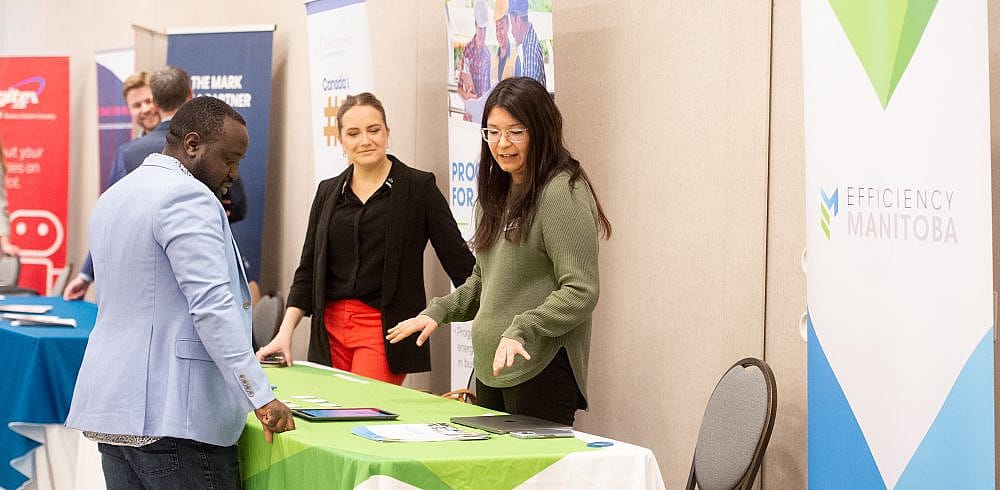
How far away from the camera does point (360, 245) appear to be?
398 cm

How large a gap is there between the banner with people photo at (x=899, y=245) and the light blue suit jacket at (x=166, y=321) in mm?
1280

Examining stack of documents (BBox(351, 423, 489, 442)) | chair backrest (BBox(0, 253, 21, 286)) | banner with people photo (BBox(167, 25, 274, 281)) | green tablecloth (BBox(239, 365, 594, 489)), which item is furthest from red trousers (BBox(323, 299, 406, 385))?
chair backrest (BBox(0, 253, 21, 286))

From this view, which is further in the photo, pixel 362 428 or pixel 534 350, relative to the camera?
pixel 534 350

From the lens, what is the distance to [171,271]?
230 centimetres

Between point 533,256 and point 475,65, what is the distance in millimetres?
1745

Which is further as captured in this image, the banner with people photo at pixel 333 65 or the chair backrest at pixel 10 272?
the chair backrest at pixel 10 272

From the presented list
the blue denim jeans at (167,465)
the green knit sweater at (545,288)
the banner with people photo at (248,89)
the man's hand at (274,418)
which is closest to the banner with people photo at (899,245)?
the green knit sweater at (545,288)

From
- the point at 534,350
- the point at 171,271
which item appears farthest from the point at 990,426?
the point at 171,271

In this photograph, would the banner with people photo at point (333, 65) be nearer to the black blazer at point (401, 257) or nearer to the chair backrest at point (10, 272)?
the black blazer at point (401, 257)

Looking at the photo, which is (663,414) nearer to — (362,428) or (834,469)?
(834,469)

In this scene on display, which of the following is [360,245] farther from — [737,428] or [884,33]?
[884,33]

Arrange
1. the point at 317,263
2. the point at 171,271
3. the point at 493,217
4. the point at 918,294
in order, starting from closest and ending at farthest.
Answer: the point at 171,271 → the point at 918,294 → the point at 493,217 → the point at 317,263

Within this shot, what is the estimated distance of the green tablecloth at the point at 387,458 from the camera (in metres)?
2.15

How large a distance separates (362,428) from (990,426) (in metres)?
1.26
